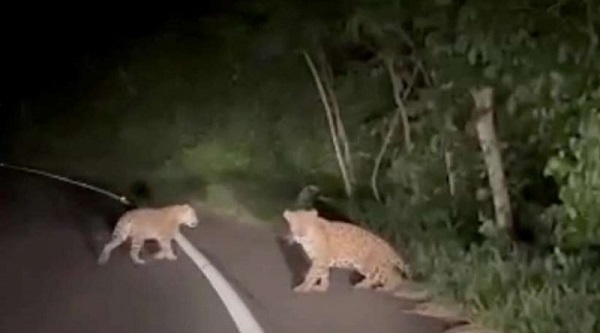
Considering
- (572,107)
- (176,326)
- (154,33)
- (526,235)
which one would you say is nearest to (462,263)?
(526,235)

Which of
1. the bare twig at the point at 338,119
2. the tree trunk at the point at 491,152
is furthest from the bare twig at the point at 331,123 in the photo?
the tree trunk at the point at 491,152

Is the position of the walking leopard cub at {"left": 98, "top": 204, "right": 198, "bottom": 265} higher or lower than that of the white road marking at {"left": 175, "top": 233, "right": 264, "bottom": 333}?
higher

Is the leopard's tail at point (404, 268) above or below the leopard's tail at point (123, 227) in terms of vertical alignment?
below

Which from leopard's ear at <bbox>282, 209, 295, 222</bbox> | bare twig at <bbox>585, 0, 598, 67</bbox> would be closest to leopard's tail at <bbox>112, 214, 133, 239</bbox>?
leopard's ear at <bbox>282, 209, 295, 222</bbox>

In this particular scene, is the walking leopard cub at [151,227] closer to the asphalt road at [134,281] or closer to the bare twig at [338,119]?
the asphalt road at [134,281]

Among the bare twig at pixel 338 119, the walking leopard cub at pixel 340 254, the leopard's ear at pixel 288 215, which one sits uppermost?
the bare twig at pixel 338 119

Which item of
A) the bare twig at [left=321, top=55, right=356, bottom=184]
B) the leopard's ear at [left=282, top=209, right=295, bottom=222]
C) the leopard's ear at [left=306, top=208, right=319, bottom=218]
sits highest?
the bare twig at [left=321, top=55, right=356, bottom=184]

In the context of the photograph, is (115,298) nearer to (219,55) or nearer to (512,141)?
(219,55)

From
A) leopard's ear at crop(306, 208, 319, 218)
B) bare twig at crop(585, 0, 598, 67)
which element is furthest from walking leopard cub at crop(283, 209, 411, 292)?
bare twig at crop(585, 0, 598, 67)

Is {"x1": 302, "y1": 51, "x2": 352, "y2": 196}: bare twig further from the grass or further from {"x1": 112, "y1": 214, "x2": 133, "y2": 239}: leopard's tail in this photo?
{"x1": 112, "y1": 214, "x2": 133, "y2": 239}: leopard's tail
